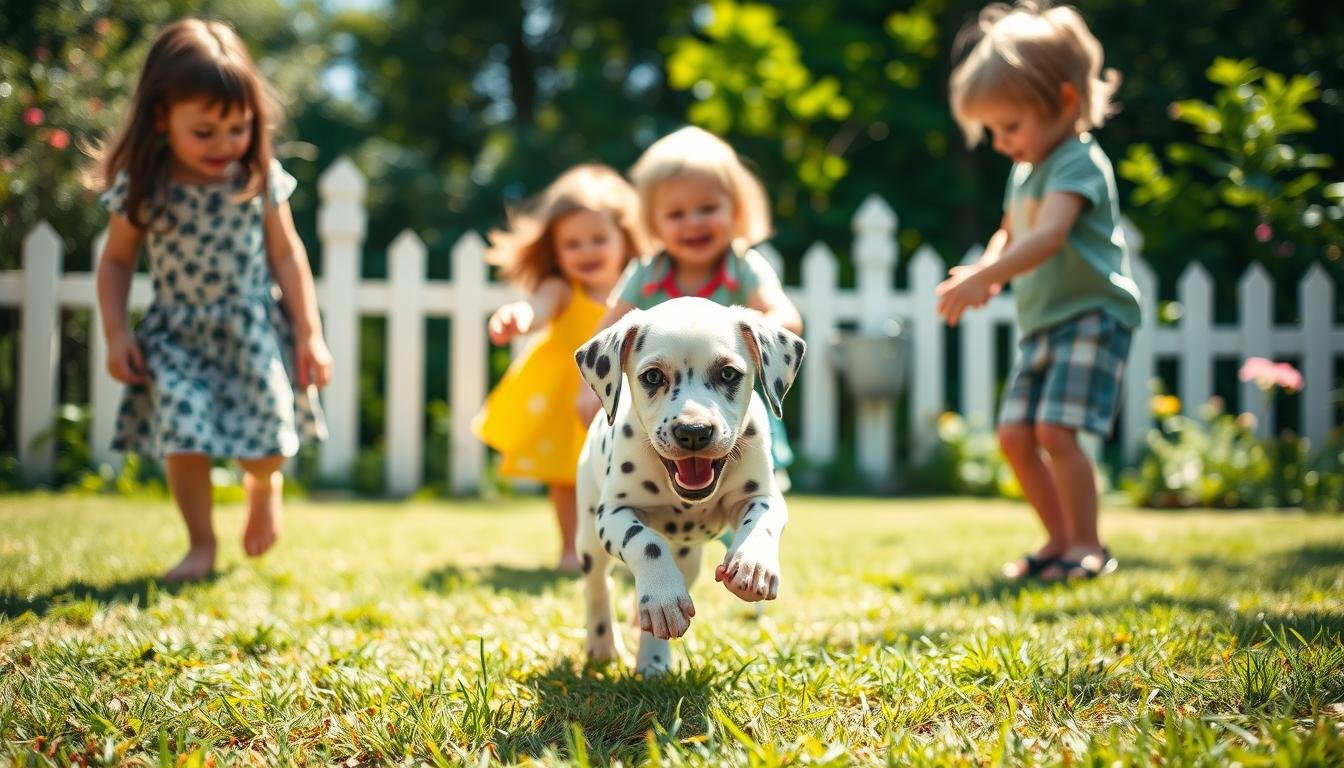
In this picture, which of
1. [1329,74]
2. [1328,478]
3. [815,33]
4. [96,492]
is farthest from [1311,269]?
[96,492]

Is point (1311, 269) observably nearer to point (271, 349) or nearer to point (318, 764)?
point (271, 349)

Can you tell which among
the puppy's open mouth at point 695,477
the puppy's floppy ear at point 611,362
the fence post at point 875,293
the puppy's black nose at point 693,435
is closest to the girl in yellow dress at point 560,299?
the puppy's floppy ear at point 611,362

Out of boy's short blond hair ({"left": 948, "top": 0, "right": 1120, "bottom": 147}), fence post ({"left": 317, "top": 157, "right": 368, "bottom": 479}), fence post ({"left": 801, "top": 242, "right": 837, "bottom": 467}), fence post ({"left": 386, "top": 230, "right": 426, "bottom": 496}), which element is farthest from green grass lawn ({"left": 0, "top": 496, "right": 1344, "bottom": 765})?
fence post ({"left": 801, "top": 242, "right": 837, "bottom": 467})

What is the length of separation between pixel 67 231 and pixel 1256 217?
28.3 ft

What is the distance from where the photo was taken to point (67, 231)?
21.3 ft

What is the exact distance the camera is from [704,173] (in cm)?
296

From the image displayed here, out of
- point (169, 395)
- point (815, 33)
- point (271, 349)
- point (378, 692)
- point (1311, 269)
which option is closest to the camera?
point (378, 692)

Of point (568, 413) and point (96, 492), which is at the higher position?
point (568, 413)

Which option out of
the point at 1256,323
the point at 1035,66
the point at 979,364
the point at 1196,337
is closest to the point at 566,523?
the point at 1035,66

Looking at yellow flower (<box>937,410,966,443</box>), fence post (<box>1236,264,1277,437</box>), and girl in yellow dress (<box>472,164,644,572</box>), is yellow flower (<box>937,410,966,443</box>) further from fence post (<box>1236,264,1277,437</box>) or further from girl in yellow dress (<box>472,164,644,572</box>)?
girl in yellow dress (<box>472,164,644,572</box>)

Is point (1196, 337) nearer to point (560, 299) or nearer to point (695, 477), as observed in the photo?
point (560, 299)

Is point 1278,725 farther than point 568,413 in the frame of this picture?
No

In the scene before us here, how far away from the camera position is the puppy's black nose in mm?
1828

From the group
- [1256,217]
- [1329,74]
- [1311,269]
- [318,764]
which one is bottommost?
[318,764]
